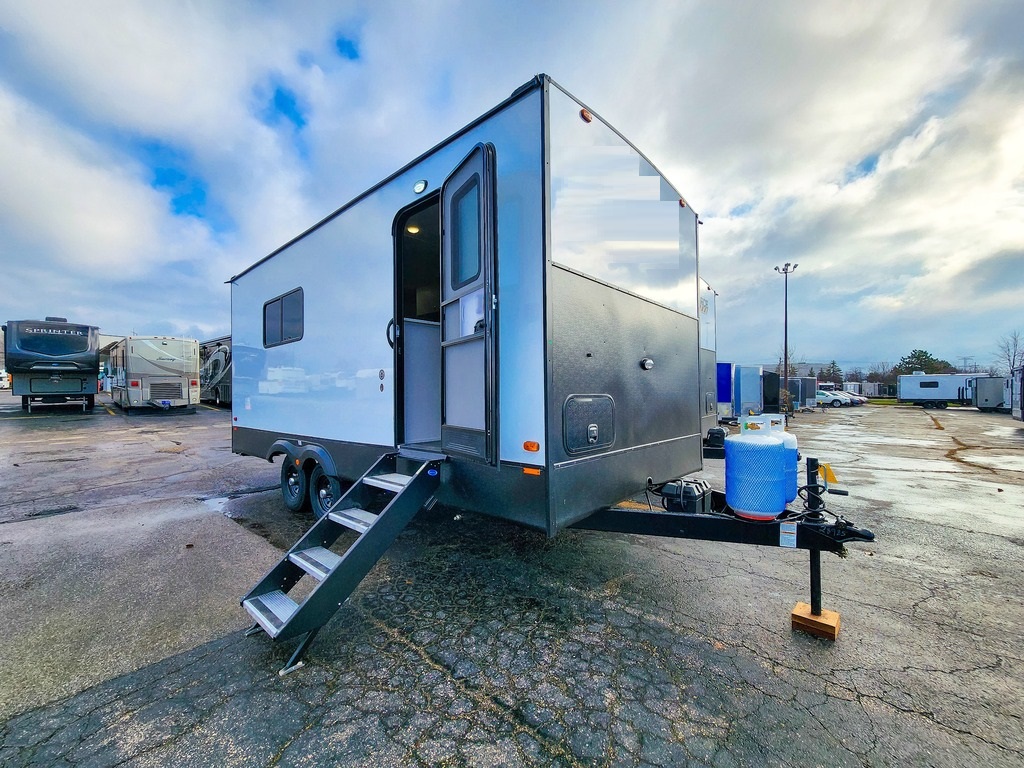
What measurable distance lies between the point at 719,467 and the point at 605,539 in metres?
4.95


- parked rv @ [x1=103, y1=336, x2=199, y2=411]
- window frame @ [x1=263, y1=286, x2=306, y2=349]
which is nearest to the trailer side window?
window frame @ [x1=263, y1=286, x2=306, y2=349]

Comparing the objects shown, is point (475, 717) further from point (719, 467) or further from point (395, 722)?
point (719, 467)

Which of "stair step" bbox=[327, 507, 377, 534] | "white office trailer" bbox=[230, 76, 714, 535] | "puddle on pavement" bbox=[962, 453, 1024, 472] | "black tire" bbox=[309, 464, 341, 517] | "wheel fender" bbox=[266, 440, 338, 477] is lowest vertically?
"puddle on pavement" bbox=[962, 453, 1024, 472]

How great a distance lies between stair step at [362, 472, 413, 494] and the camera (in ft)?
9.89

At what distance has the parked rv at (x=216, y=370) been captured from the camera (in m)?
21.9

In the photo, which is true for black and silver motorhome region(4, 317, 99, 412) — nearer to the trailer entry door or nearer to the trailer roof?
the trailer roof

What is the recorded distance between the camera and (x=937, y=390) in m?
33.9

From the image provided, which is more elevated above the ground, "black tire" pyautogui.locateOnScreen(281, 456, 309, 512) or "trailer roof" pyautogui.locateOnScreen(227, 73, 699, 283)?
"trailer roof" pyautogui.locateOnScreen(227, 73, 699, 283)

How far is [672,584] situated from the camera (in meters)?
3.38

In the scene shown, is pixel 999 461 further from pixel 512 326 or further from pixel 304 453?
pixel 304 453

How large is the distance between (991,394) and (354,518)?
37.4 meters

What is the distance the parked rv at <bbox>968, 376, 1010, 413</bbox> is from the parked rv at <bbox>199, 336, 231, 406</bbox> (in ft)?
135

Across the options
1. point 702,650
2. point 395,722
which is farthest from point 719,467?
point 395,722

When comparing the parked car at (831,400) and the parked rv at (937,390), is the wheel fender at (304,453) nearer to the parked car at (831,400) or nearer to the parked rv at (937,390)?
the parked car at (831,400)
